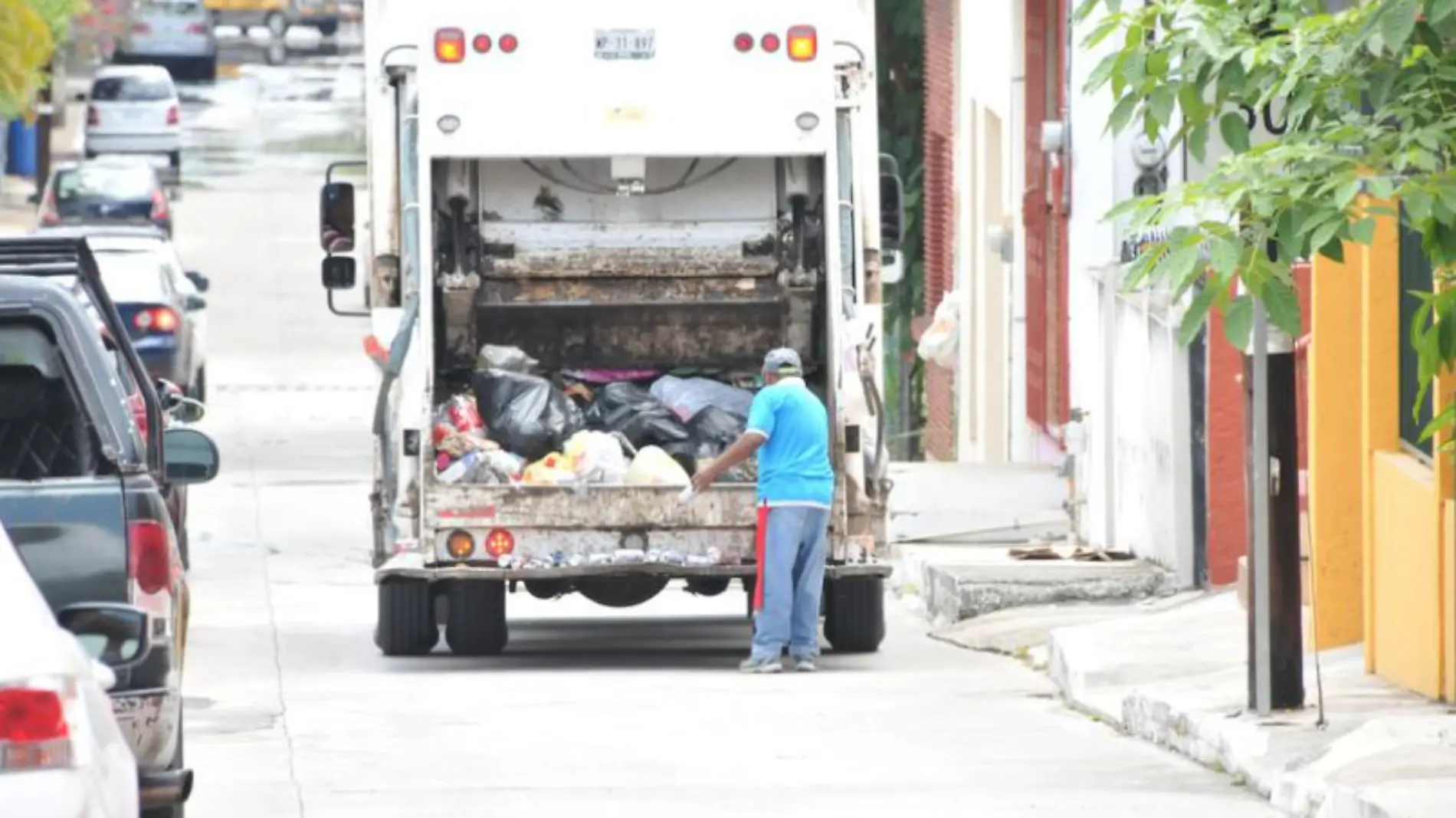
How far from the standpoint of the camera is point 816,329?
17578 mm

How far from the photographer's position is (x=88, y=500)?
31.2ft

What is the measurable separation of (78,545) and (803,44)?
8099mm

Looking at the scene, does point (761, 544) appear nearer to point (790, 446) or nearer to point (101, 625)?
point (790, 446)

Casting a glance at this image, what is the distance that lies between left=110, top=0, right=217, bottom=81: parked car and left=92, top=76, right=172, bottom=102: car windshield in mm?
9611

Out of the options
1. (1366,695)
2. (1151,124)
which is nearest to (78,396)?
(1151,124)

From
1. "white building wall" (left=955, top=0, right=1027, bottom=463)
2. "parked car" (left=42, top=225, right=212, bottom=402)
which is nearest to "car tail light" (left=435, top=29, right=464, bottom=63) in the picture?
"white building wall" (left=955, top=0, right=1027, bottom=463)

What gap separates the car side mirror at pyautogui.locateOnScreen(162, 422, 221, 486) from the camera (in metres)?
11.6

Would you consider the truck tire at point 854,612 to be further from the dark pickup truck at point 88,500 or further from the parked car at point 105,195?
the parked car at point 105,195

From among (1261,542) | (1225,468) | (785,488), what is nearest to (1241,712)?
(1261,542)

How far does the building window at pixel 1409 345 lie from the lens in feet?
47.5

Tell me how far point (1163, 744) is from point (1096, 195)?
9901 millimetres

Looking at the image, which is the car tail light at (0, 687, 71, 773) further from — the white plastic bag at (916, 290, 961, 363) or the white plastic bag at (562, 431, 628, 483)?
the white plastic bag at (916, 290, 961, 363)

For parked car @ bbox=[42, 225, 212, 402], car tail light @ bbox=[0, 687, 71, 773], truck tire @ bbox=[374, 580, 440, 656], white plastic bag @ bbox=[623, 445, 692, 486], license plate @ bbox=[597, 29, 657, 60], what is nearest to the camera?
car tail light @ bbox=[0, 687, 71, 773]

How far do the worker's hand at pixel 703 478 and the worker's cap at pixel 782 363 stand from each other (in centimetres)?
52
